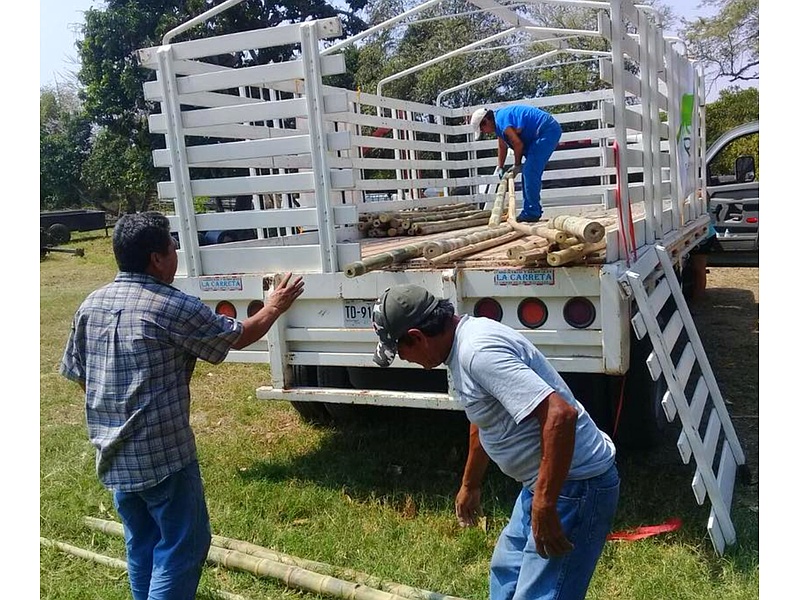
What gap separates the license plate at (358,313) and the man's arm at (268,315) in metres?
0.62

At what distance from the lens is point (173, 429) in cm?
274

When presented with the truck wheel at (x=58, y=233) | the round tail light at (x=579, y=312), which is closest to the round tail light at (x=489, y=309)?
the round tail light at (x=579, y=312)

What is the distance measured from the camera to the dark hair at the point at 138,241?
2.69 metres

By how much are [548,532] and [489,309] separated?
64.2 inches

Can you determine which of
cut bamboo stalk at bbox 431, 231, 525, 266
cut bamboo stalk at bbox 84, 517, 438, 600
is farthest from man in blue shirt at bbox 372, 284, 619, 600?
cut bamboo stalk at bbox 431, 231, 525, 266

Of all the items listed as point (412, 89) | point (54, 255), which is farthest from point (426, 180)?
point (54, 255)

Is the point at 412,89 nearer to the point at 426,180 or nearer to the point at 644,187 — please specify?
the point at 426,180

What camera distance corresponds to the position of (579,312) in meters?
3.39

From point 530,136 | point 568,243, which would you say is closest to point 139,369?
point 568,243

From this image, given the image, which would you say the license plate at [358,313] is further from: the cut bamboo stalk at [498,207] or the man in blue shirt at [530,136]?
the man in blue shirt at [530,136]

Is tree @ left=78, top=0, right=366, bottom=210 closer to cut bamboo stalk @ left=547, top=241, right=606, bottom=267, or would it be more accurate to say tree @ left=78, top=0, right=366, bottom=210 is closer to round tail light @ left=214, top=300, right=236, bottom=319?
round tail light @ left=214, top=300, right=236, bottom=319

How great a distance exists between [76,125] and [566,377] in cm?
2733

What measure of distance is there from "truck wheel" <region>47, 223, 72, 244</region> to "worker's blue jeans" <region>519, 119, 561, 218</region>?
17.9 m

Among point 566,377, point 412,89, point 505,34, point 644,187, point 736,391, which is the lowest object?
point 736,391
